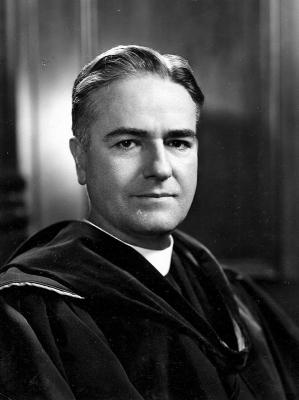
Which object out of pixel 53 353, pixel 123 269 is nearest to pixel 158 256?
pixel 123 269

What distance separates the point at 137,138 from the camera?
4.51 feet

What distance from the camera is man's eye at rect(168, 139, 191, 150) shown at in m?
1.43

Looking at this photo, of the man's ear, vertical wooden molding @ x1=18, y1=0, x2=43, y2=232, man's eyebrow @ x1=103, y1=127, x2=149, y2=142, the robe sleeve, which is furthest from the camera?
vertical wooden molding @ x1=18, y1=0, x2=43, y2=232

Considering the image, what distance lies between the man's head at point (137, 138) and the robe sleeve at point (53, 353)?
0.89 ft

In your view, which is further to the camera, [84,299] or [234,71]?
[234,71]

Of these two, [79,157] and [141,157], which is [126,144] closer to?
[141,157]

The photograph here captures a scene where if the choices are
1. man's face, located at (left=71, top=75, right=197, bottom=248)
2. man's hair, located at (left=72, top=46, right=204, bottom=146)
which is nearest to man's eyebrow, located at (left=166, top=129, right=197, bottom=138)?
man's face, located at (left=71, top=75, right=197, bottom=248)

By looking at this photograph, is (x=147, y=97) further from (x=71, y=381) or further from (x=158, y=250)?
(x=71, y=381)

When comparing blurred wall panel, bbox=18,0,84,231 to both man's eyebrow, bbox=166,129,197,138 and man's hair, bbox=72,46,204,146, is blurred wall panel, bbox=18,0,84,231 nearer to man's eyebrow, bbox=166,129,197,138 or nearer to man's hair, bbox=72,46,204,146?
man's hair, bbox=72,46,204,146

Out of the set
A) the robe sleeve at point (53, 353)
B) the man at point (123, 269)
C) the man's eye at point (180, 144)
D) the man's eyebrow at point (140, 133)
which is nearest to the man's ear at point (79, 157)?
the man at point (123, 269)

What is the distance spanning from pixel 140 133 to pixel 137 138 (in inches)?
0.6

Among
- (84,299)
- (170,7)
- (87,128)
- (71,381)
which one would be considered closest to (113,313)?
(84,299)

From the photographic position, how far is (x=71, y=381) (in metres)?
1.28

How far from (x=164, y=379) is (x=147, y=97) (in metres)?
0.72
